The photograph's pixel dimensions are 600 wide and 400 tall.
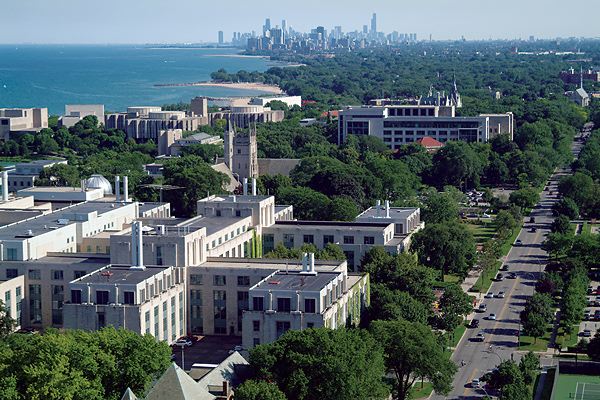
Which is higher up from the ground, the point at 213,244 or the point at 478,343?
the point at 213,244

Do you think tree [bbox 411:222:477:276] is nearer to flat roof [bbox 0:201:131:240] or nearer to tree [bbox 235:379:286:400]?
flat roof [bbox 0:201:131:240]

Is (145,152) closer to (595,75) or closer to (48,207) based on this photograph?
(48,207)

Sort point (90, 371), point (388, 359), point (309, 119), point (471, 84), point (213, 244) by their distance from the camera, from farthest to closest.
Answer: point (471, 84) < point (309, 119) < point (213, 244) < point (388, 359) < point (90, 371)

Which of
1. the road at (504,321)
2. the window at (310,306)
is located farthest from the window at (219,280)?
the road at (504,321)

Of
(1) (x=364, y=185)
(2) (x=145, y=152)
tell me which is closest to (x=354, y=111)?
(2) (x=145, y=152)

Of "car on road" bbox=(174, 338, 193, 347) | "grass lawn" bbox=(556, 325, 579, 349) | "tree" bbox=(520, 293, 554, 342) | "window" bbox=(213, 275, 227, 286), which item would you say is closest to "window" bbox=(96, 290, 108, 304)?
"car on road" bbox=(174, 338, 193, 347)

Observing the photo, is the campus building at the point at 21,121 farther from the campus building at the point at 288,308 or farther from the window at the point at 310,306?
the window at the point at 310,306

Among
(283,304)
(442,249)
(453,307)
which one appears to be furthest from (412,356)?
(442,249)
